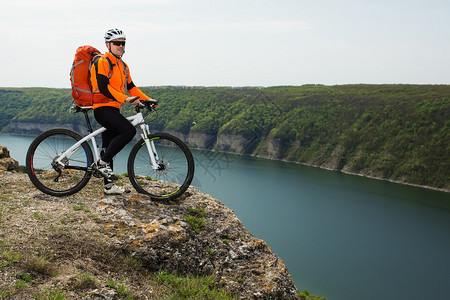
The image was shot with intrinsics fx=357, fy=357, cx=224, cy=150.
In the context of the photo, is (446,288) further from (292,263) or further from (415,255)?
(292,263)

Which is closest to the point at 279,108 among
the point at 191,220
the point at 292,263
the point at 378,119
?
the point at 378,119

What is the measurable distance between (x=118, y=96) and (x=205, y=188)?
262ft

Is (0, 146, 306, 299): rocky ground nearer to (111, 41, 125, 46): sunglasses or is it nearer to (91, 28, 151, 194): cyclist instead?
(91, 28, 151, 194): cyclist

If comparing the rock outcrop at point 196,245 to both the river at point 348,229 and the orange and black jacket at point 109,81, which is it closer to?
the orange and black jacket at point 109,81

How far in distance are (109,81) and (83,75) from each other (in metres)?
0.43

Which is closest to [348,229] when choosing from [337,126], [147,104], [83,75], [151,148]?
[151,148]

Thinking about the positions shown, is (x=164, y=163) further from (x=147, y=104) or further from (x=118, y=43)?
(x=118, y=43)

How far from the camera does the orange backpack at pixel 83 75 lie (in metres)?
5.51

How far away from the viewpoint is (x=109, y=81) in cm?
554

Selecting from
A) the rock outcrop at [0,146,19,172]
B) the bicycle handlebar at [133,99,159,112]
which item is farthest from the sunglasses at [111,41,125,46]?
the rock outcrop at [0,146,19,172]

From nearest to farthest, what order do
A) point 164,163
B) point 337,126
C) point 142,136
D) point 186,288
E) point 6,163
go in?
point 186,288
point 142,136
point 164,163
point 6,163
point 337,126

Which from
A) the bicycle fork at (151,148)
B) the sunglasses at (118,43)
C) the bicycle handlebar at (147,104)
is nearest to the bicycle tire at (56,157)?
the bicycle fork at (151,148)

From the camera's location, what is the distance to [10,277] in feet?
10.9

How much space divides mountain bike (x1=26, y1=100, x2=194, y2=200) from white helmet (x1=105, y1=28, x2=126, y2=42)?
3.49 ft
